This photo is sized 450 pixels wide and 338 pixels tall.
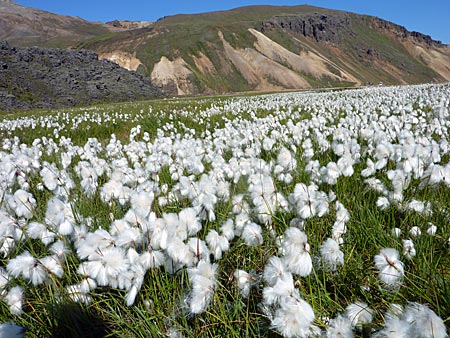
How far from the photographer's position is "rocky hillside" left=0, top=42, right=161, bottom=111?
53.0 metres

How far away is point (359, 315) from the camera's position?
5.56 ft

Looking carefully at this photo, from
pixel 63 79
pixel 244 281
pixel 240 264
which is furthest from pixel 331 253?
pixel 63 79

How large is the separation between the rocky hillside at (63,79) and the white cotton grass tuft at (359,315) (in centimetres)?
4952

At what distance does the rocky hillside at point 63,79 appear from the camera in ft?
174

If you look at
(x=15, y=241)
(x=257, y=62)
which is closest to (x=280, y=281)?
(x=15, y=241)

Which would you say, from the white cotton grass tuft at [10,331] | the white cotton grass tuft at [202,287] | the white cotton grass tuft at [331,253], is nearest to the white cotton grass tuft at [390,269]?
the white cotton grass tuft at [331,253]

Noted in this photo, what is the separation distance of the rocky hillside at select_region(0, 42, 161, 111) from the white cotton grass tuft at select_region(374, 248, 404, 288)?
49474mm

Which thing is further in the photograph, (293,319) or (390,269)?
(390,269)

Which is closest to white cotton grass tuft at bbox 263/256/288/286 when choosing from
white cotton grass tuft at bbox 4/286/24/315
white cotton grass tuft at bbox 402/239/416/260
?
white cotton grass tuft at bbox 402/239/416/260

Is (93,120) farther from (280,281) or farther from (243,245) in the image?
(280,281)

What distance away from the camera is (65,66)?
66188 mm

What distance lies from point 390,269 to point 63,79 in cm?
6902

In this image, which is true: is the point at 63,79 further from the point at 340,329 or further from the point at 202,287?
the point at 340,329

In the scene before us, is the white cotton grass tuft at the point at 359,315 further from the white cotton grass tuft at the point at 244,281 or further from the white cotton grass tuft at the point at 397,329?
the white cotton grass tuft at the point at 244,281
